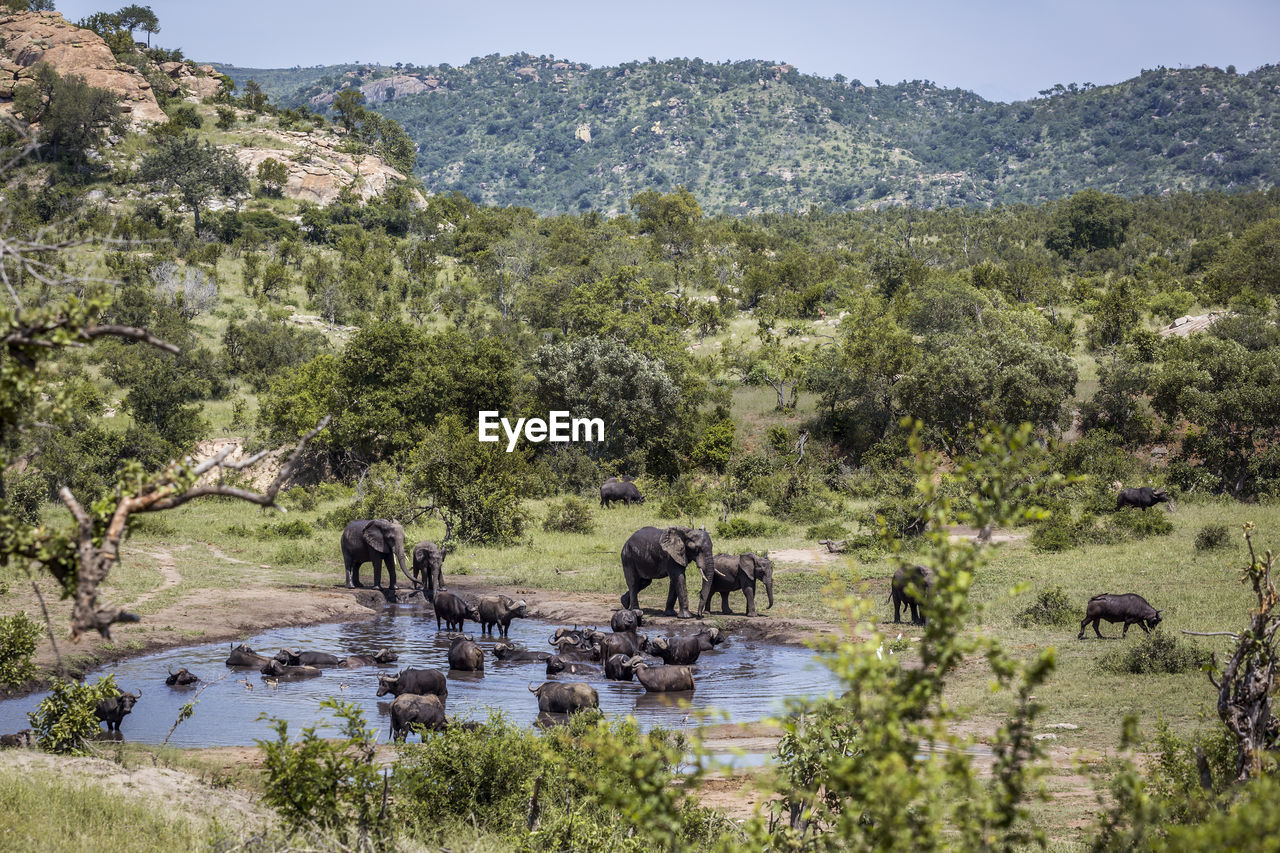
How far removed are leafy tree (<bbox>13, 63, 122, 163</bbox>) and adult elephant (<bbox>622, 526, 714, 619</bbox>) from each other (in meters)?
77.0

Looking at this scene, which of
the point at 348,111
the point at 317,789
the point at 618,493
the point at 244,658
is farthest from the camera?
the point at 348,111

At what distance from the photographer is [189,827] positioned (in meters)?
8.80

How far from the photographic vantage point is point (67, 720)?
453 inches

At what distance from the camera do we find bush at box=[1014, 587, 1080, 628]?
18.9 m

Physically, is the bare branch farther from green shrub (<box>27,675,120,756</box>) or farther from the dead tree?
the dead tree

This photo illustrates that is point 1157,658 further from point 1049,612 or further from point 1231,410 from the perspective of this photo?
point 1231,410

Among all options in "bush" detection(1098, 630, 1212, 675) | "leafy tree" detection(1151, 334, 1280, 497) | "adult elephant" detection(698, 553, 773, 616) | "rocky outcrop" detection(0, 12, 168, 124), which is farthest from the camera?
"rocky outcrop" detection(0, 12, 168, 124)

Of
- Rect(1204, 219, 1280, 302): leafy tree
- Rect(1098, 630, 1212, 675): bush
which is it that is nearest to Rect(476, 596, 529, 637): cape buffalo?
Rect(1098, 630, 1212, 675): bush

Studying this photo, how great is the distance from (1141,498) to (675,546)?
15.4 m

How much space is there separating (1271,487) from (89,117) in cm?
8664

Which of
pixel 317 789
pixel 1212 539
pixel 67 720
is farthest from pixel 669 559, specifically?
pixel 317 789

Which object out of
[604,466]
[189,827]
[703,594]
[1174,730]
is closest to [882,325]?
[604,466]

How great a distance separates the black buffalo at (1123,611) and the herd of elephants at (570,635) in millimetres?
17

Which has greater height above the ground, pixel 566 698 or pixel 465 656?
pixel 566 698
